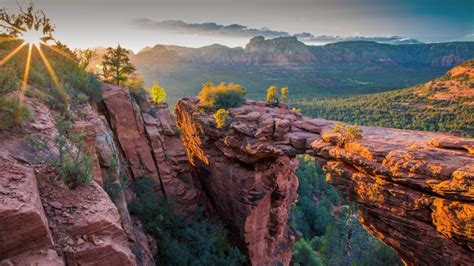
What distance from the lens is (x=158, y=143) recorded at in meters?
17.6

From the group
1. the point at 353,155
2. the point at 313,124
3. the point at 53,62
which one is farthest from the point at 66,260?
the point at 313,124

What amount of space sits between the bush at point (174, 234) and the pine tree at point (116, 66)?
8100 millimetres

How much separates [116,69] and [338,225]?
3562cm

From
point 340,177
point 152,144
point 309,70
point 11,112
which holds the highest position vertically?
point 11,112

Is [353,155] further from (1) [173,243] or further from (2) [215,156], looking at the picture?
(2) [215,156]

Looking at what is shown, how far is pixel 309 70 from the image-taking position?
158 m

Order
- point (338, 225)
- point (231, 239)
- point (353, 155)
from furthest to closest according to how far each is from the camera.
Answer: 1. point (338, 225)
2. point (231, 239)
3. point (353, 155)

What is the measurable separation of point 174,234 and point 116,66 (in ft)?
39.6

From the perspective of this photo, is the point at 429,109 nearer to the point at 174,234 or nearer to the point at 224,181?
the point at 224,181

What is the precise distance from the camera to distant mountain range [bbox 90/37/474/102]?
340 ft

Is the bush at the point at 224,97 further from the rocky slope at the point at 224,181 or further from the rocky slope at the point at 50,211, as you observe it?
the rocky slope at the point at 50,211

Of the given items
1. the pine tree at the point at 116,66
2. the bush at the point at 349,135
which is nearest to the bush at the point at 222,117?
the pine tree at the point at 116,66

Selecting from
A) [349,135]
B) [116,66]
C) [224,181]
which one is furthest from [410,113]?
[116,66]

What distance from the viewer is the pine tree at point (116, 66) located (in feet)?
61.9
